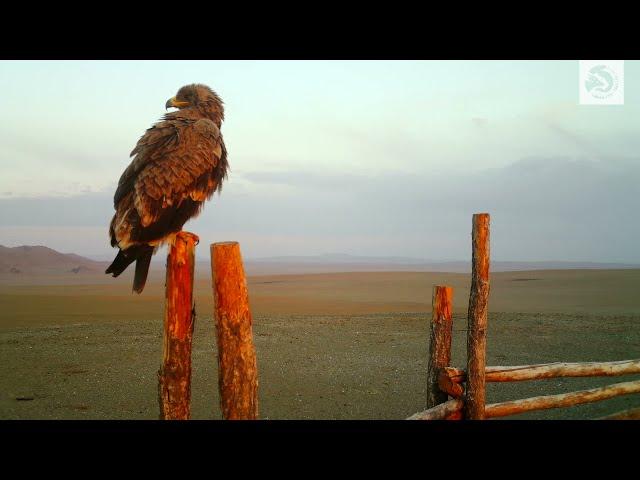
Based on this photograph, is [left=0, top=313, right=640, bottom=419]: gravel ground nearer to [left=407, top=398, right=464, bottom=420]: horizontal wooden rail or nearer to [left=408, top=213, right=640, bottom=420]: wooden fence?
[left=408, top=213, right=640, bottom=420]: wooden fence

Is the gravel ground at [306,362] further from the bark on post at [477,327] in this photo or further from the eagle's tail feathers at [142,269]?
the eagle's tail feathers at [142,269]

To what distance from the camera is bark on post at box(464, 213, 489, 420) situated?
4.68 m

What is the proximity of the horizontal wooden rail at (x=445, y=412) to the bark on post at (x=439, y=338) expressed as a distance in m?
0.20

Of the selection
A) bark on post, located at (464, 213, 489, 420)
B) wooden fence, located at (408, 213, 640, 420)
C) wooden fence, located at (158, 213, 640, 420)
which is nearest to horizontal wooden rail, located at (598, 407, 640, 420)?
wooden fence, located at (408, 213, 640, 420)

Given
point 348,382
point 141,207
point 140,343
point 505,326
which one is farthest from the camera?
point 505,326

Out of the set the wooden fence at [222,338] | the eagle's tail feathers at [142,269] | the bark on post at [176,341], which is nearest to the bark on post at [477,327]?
the wooden fence at [222,338]

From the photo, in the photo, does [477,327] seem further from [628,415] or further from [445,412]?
[628,415]

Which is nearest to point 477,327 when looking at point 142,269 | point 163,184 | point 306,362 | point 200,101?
point 142,269

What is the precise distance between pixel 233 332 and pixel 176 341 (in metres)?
0.51

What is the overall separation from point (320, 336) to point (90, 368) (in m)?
4.87

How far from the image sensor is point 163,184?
16.9 ft
